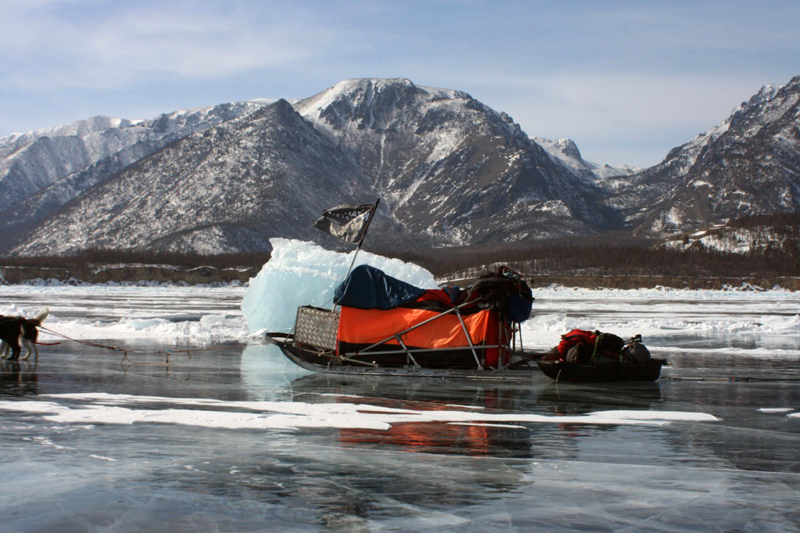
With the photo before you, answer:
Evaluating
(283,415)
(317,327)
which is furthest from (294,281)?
(283,415)

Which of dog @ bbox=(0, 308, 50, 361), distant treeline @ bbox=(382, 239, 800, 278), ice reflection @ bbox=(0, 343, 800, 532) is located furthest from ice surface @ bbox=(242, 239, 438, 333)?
distant treeline @ bbox=(382, 239, 800, 278)

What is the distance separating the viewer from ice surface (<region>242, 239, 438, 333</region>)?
87.0 feet

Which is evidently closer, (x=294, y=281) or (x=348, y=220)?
(x=348, y=220)

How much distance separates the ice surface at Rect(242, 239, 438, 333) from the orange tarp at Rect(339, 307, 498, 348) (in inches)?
225

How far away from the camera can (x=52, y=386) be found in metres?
17.0

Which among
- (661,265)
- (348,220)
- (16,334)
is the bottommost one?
(16,334)

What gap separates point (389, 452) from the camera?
10930 mm

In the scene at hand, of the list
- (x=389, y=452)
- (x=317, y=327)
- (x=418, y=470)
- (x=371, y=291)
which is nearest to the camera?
(x=418, y=470)

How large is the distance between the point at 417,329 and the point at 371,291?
1499 mm

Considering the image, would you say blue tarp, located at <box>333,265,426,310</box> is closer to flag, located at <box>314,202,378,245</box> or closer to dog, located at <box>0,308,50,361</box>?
flag, located at <box>314,202,378,245</box>

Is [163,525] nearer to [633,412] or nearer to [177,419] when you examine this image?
[177,419]

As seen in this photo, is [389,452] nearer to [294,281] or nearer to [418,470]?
[418,470]

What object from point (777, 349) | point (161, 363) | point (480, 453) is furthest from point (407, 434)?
point (777, 349)

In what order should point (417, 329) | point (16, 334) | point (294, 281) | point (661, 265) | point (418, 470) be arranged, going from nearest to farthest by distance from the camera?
1. point (418, 470)
2. point (417, 329)
3. point (16, 334)
4. point (294, 281)
5. point (661, 265)
